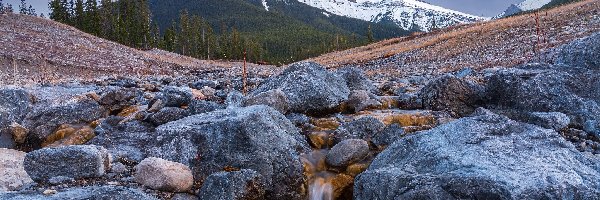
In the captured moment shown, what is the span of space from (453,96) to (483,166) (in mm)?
5852

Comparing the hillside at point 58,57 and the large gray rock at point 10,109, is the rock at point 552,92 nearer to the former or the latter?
the large gray rock at point 10,109

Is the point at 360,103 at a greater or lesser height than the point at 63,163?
greater

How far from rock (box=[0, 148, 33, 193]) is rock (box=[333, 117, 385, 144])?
6.45 meters

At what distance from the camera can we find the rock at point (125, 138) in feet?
34.6

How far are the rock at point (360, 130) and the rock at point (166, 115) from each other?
14.3 ft

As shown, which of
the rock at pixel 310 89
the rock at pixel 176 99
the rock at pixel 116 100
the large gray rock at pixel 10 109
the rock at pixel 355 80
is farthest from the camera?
the rock at pixel 355 80

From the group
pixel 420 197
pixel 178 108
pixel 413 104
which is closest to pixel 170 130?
pixel 178 108

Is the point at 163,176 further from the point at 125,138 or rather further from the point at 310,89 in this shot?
the point at 310,89

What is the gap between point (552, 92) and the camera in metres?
10.8

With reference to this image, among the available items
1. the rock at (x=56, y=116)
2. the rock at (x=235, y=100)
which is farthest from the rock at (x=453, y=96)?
the rock at (x=56, y=116)

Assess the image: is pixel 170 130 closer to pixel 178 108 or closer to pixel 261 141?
pixel 261 141

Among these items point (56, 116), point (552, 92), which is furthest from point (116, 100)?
point (552, 92)

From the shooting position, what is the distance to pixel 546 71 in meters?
11.5

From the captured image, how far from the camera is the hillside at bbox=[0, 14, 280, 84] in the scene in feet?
127
